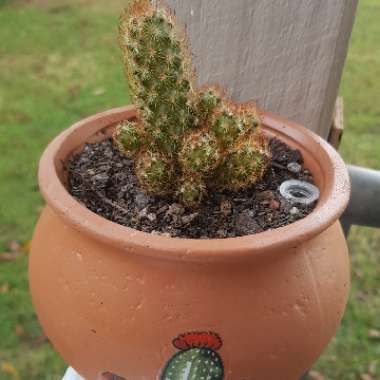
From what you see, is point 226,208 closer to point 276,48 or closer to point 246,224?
point 246,224

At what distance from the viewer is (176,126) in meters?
1.05

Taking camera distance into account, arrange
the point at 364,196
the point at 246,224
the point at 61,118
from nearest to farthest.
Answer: the point at 246,224, the point at 364,196, the point at 61,118

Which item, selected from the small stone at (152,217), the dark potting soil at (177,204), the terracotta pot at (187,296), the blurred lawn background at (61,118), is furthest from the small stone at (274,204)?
the blurred lawn background at (61,118)

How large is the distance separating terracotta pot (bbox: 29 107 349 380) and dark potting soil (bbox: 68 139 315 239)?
0.33 feet

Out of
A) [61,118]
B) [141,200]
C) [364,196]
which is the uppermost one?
[141,200]

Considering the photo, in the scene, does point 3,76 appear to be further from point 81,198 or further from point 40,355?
point 81,198

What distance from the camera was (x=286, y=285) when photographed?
90 cm

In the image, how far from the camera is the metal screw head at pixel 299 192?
3.50ft

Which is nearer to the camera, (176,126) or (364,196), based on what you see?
(176,126)

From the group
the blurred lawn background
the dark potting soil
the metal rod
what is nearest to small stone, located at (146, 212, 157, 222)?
the dark potting soil

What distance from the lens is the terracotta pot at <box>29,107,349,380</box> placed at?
0.85 m

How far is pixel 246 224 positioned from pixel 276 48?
45 centimetres

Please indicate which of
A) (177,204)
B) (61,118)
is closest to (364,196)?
(177,204)

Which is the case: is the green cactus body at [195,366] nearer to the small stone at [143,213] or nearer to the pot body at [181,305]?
the pot body at [181,305]
